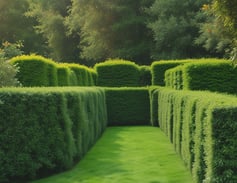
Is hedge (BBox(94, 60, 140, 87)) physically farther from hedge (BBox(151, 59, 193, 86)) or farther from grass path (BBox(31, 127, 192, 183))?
grass path (BBox(31, 127, 192, 183))

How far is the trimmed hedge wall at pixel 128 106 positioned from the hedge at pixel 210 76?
8.28 m

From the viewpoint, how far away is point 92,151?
11.4 meters

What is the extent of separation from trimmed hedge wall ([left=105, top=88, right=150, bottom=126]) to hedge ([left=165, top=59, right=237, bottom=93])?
27.2ft

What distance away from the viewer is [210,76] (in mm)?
11766

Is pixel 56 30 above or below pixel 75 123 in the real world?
above

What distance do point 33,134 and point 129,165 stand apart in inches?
90.8

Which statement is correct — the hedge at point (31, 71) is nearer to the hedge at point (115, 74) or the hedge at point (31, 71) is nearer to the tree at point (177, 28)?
the hedge at point (115, 74)

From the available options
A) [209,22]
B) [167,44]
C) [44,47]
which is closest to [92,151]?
[209,22]

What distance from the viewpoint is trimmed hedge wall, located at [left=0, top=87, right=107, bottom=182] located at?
7.64m

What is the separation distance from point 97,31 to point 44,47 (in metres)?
9.45

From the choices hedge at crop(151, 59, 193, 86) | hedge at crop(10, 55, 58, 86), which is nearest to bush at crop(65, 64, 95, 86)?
hedge at crop(151, 59, 193, 86)

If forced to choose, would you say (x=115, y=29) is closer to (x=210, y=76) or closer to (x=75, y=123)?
(x=210, y=76)

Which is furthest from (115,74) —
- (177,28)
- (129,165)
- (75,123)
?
(129,165)

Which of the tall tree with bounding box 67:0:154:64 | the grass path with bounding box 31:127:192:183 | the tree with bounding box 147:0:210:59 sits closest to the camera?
the grass path with bounding box 31:127:192:183
